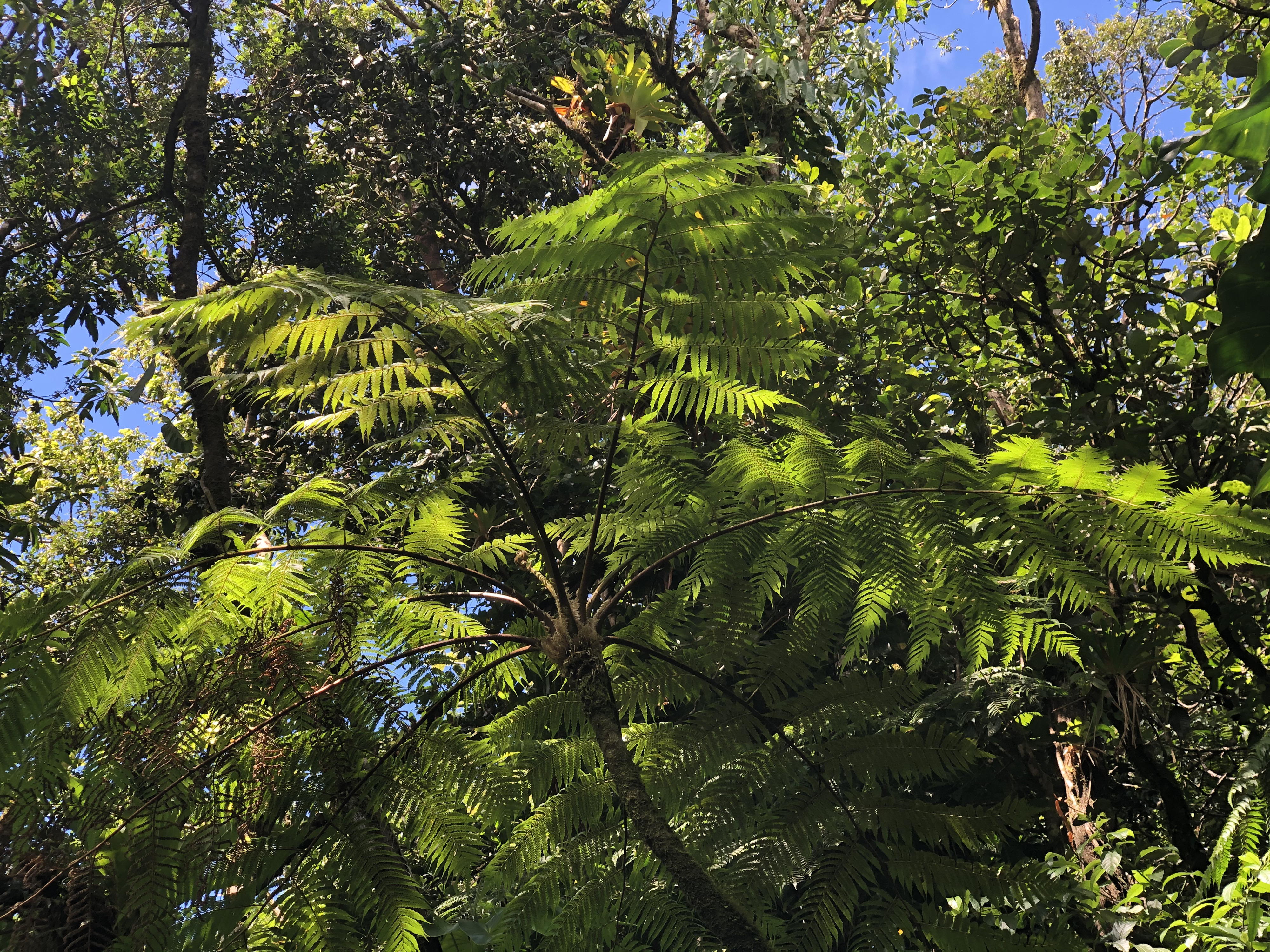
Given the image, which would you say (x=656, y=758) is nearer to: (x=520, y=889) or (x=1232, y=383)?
(x=520, y=889)

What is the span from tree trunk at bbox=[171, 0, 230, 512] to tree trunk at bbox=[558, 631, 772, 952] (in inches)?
102

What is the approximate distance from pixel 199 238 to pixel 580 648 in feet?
13.9

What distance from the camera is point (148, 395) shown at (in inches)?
239

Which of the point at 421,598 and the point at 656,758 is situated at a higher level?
the point at 421,598

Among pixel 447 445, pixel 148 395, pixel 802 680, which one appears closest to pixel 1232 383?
pixel 802 680

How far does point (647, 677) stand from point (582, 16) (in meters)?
5.60

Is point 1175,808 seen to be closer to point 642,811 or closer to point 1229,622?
point 1229,622

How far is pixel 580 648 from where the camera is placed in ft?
6.47

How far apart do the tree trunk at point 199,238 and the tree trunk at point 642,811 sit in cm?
260

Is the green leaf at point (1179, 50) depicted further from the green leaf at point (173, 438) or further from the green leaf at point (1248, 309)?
the green leaf at point (173, 438)

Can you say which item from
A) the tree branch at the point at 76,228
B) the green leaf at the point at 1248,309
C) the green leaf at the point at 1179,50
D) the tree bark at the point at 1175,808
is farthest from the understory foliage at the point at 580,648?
the tree branch at the point at 76,228

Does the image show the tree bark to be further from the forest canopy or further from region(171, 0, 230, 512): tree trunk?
region(171, 0, 230, 512): tree trunk

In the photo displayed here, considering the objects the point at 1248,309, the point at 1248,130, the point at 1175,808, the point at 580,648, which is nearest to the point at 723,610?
the point at 580,648

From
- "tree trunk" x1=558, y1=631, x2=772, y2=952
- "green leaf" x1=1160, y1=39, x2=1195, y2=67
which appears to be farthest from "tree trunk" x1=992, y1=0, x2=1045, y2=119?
"tree trunk" x1=558, y1=631, x2=772, y2=952
